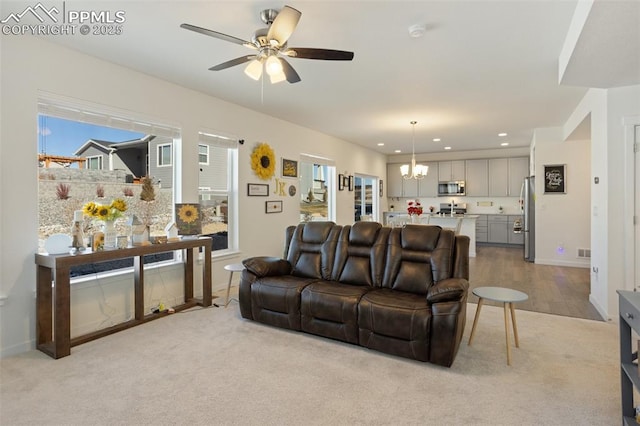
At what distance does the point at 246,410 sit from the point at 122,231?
2502 millimetres

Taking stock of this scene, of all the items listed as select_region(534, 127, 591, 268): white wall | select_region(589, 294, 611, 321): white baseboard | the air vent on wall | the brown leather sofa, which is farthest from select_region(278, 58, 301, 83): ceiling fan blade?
the air vent on wall

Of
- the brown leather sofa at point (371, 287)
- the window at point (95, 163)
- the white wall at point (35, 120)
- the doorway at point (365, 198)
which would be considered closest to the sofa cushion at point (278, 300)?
the brown leather sofa at point (371, 287)

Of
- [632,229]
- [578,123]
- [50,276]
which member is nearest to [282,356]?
[50,276]

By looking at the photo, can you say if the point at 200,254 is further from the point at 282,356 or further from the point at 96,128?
the point at 282,356

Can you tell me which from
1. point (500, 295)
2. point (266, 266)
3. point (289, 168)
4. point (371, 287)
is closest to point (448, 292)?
point (500, 295)

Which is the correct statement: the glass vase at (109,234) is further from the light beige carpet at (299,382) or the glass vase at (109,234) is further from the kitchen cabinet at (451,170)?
the kitchen cabinet at (451,170)

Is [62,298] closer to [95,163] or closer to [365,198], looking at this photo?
[95,163]

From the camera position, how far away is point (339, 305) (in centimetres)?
292

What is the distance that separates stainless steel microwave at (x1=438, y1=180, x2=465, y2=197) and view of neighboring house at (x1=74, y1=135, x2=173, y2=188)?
7863mm

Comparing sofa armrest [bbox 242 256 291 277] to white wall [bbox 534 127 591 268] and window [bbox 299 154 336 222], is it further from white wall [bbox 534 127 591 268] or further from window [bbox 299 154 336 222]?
white wall [bbox 534 127 591 268]

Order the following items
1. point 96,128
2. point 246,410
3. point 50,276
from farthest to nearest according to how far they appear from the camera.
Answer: point 96,128, point 50,276, point 246,410

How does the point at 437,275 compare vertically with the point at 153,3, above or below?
below

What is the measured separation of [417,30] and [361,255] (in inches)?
81.2

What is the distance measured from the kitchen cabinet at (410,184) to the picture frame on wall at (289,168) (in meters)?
5.12
